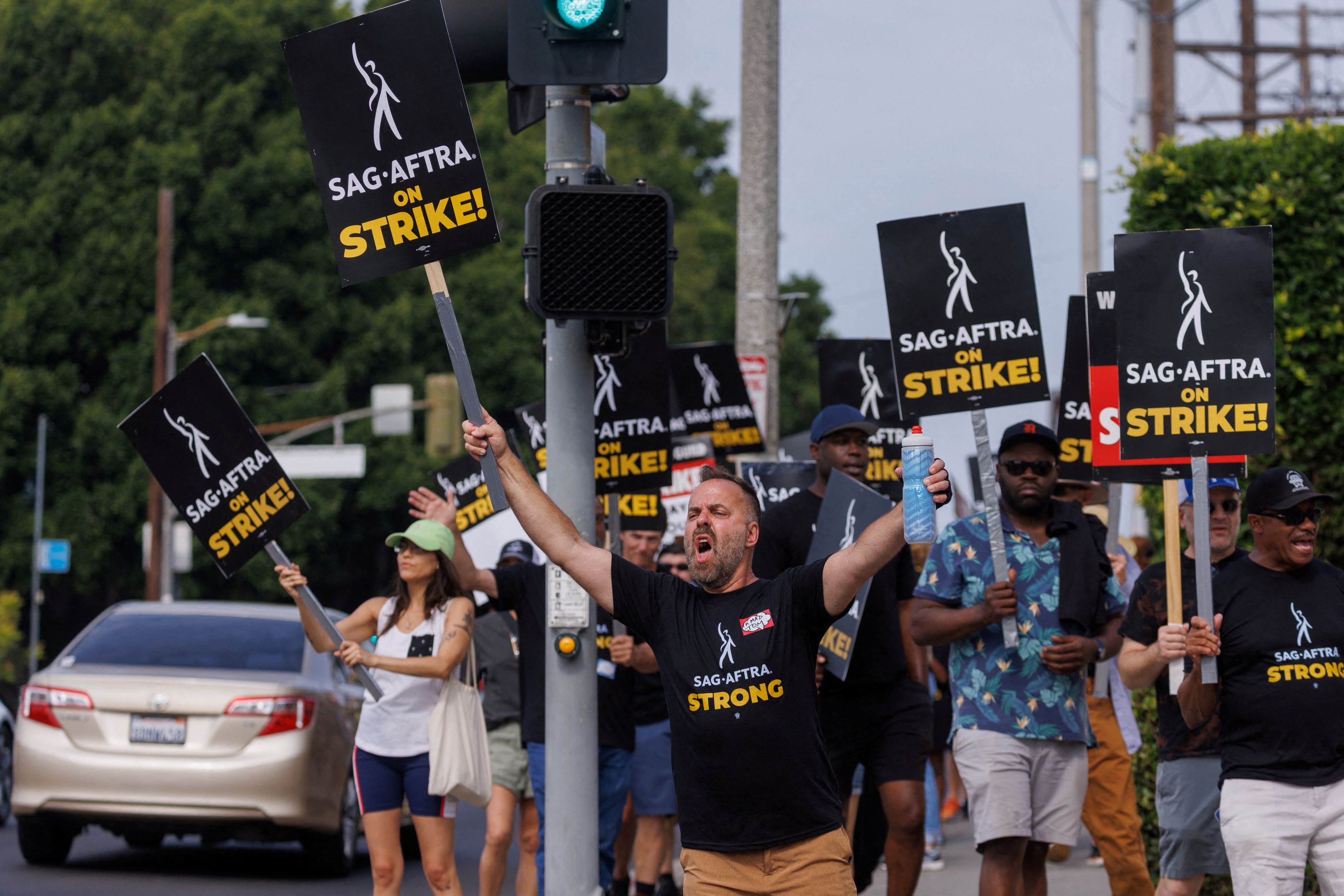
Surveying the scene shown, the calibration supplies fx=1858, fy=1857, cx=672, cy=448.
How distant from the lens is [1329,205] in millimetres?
9312

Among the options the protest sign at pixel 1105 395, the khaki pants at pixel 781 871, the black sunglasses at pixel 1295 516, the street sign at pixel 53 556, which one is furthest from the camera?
the street sign at pixel 53 556

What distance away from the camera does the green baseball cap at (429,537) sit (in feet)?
26.5

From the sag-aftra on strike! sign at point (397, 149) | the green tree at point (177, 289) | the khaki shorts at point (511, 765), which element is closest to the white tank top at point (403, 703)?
the khaki shorts at point (511, 765)

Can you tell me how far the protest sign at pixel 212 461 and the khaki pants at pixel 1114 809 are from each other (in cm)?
369

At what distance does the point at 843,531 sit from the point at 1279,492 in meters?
2.02

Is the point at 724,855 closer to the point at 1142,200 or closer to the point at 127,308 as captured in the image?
the point at 1142,200

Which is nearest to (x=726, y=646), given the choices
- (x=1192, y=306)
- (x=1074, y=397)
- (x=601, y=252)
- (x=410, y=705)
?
(x=601, y=252)

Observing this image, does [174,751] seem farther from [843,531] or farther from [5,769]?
[843,531]

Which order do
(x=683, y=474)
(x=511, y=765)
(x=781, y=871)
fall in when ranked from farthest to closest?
(x=683, y=474)
(x=511, y=765)
(x=781, y=871)

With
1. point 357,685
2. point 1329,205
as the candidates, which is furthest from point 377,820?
point 1329,205

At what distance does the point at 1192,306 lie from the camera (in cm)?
643

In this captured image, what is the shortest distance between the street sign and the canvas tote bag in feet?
82.8

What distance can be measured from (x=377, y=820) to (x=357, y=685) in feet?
14.4

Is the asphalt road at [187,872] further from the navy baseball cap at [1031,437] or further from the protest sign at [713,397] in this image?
the navy baseball cap at [1031,437]
